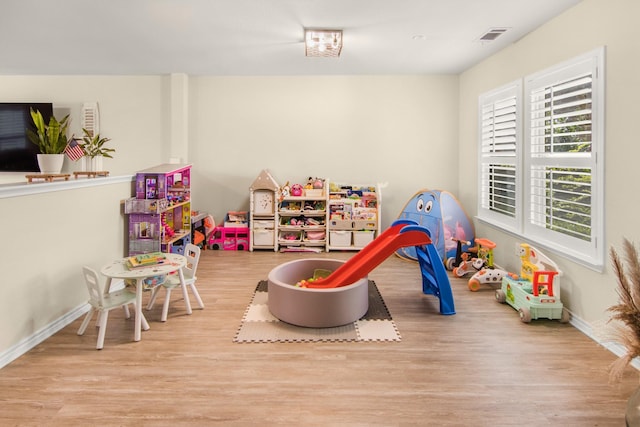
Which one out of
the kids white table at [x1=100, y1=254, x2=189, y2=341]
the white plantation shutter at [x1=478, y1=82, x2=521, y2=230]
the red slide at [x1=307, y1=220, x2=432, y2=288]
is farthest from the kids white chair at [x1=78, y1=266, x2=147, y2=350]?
the white plantation shutter at [x1=478, y1=82, x2=521, y2=230]

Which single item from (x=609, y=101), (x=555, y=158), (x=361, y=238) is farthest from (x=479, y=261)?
(x=609, y=101)

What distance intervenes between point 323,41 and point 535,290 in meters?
3.16

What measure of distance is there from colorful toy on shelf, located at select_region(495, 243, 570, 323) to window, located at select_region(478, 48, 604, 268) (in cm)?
17

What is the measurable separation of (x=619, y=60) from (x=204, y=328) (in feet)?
12.0

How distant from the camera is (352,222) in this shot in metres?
6.33

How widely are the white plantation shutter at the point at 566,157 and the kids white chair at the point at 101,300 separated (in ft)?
11.7

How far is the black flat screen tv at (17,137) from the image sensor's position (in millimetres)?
6398

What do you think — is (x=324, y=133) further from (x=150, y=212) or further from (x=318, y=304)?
(x=318, y=304)

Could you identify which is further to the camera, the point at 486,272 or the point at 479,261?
the point at 479,261

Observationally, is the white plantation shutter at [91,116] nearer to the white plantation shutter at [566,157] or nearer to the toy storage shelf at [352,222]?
the toy storage shelf at [352,222]

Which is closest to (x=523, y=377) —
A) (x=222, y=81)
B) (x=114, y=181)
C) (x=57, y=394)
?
(x=57, y=394)

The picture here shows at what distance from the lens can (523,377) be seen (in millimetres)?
2598

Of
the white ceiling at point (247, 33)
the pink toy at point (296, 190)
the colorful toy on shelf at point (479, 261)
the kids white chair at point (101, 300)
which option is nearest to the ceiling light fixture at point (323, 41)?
the white ceiling at point (247, 33)

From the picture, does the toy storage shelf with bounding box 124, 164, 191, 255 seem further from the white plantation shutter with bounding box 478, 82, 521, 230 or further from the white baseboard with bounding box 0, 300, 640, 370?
the white plantation shutter with bounding box 478, 82, 521, 230
